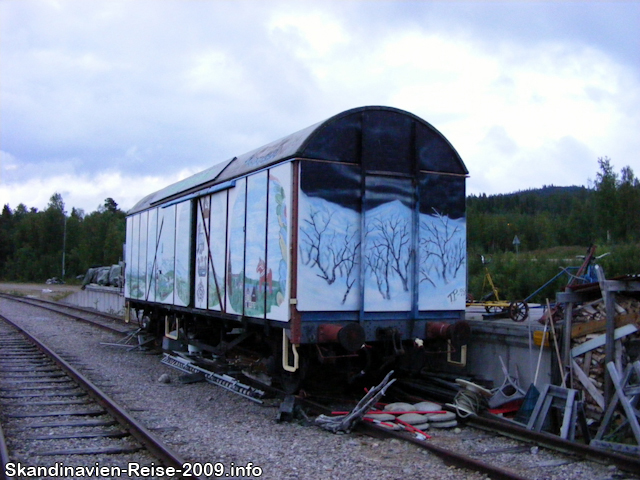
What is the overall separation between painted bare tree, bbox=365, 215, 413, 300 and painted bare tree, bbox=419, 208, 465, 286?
0.86ft

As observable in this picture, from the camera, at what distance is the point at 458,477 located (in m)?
5.49

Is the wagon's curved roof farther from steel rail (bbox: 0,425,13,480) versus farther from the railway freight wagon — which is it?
steel rail (bbox: 0,425,13,480)

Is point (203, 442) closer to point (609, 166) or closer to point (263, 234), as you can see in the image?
point (263, 234)

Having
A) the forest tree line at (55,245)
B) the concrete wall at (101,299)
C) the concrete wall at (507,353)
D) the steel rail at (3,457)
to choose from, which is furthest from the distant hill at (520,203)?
the steel rail at (3,457)

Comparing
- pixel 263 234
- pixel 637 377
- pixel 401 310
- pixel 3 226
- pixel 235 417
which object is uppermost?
pixel 3 226

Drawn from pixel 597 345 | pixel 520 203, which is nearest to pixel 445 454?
pixel 597 345

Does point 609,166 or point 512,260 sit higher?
point 609,166

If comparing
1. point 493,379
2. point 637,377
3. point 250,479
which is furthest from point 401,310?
point 250,479

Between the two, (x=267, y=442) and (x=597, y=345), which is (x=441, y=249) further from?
(x=267, y=442)

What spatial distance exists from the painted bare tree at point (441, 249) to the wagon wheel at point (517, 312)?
9.22ft

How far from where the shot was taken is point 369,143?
837cm

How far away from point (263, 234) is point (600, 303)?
448 centimetres

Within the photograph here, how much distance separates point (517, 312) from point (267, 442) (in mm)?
6503

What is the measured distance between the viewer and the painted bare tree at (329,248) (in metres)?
7.79
